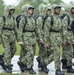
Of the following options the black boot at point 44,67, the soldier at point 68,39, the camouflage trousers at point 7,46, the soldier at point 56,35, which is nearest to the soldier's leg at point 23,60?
the camouflage trousers at point 7,46

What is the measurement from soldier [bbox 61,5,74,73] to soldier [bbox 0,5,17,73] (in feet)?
4.95

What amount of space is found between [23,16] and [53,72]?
2.08m

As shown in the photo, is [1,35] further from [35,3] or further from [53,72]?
[35,3]

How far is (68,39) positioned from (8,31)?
187cm

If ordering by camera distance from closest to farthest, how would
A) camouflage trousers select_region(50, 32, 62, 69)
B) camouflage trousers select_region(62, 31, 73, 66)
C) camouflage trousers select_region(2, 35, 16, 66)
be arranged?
1. camouflage trousers select_region(50, 32, 62, 69)
2. camouflage trousers select_region(2, 35, 16, 66)
3. camouflage trousers select_region(62, 31, 73, 66)

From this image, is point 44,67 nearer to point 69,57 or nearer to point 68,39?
point 69,57

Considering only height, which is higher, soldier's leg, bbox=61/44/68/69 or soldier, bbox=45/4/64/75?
soldier, bbox=45/4/64/75

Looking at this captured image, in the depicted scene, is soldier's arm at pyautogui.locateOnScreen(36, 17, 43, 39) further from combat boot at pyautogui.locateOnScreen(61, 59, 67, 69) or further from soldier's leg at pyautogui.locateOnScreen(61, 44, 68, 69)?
combat boot at pyautogui.locateOnScreen(61, 59, 67, 69)

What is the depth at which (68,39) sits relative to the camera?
53.0 feet

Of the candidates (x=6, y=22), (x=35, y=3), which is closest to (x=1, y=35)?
(x=6, y=22)

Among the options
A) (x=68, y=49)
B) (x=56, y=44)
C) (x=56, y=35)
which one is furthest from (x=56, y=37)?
(x=68, y=49)

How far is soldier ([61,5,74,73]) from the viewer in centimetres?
1585

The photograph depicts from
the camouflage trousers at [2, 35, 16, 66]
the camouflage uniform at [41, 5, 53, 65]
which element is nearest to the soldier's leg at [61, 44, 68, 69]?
the camouflage uniform at [41, 5, 53, 65]

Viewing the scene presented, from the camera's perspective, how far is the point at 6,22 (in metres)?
15.6
